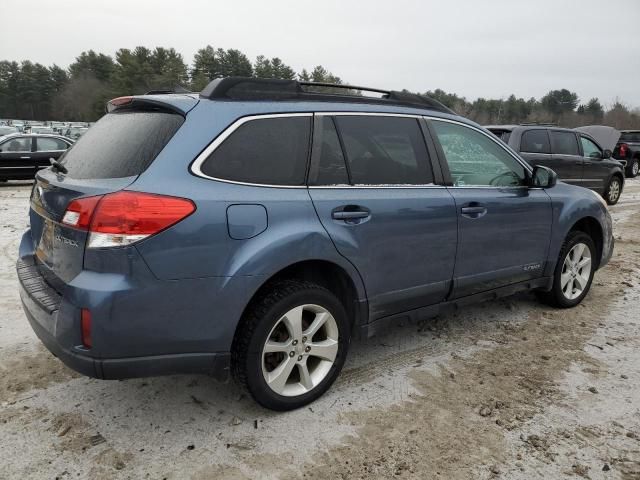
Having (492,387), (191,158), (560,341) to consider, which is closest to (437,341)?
(492,387)

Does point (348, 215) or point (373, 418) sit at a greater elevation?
point (348, 215)

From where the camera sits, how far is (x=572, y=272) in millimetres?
4547

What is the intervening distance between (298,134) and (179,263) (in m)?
1.01

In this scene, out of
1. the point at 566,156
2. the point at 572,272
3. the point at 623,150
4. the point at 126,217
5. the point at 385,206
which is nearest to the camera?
the point at 126,217

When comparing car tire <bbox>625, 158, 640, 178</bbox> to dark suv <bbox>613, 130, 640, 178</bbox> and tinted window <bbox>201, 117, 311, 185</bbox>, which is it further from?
tinted window <bbox>201, 117, 311, 185</bbox>

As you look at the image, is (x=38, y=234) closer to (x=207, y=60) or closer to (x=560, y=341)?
(x=560, y=341)

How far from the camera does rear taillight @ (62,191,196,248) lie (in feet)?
7.16

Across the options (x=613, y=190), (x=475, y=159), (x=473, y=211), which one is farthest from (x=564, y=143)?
(x=473, y=211)

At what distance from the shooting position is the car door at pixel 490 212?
11.5 feet

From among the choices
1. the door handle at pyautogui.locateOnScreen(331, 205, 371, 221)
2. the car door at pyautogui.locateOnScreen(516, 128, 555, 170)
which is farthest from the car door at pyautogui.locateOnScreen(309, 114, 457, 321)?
the car door at pyautogui.locateOnScreen(516, 128, 555, 170)

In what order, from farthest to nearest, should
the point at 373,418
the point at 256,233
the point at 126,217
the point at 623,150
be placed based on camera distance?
the point at 623,150 < the point at 373,418 < the point at 256,233 < the point at 126,217

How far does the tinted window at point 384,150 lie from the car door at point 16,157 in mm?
12864

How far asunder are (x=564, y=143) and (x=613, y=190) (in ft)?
9.22

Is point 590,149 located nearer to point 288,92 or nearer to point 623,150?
point 288,92
